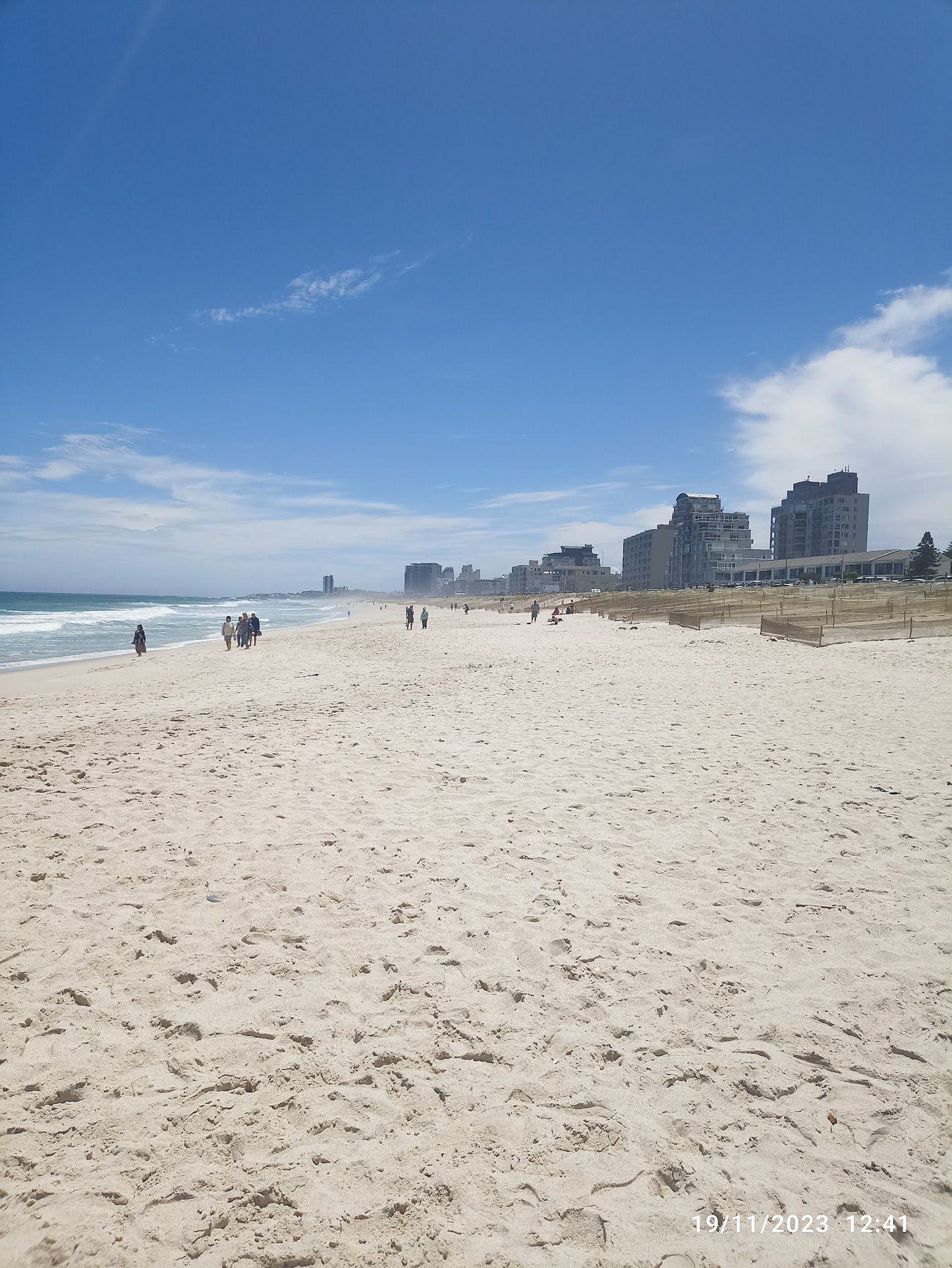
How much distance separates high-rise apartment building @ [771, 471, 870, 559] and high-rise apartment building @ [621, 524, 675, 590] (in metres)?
31.9

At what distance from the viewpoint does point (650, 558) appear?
524 ft

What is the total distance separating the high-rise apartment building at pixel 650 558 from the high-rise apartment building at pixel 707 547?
231 cm

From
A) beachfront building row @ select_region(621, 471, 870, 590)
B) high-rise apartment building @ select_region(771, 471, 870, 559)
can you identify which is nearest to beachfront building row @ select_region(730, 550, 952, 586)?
beachfront building row @ select_region(621, 471, 870, 590)

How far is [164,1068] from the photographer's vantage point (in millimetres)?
3148

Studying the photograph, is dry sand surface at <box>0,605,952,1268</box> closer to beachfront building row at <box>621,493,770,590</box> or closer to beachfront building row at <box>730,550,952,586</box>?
beachfront building row at <box>730,550,952,586</box>

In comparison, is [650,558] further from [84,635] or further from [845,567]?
[84,635]

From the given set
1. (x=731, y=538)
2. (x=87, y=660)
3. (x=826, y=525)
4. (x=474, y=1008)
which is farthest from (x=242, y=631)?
(x=826, y=525)

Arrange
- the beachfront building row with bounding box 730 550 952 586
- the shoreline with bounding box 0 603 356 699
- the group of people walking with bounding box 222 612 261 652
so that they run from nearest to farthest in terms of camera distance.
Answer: the shoreline with bounding box 0 603 356 699 → the group of people walking with bounding box 222 612 261 652 → the beachfront building row with bounding box 730 550 952 586

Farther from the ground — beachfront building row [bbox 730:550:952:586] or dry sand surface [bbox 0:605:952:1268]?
beachfront building row [bbox 730:550:952:586]

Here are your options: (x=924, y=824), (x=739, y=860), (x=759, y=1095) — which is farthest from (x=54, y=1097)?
(x=924, y=824)

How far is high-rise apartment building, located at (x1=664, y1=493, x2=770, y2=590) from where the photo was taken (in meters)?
146

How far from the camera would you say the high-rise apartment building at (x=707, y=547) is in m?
146

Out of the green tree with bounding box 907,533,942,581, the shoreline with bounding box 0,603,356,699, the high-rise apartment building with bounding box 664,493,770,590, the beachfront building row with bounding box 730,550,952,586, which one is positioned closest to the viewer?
the shoreline with bounding box 0,603,356,699

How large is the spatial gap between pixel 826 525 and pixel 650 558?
43.9 m
